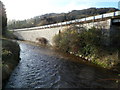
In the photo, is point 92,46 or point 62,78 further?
point 92,46

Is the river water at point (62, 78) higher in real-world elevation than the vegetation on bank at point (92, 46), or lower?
lower

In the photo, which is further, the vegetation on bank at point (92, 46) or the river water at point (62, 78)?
the vegetation on bank at point (92, 46)

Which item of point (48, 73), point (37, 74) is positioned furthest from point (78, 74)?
point (37, 74)

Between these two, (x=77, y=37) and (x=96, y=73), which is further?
(x=77, y=37)

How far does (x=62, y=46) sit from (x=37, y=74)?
12.3m

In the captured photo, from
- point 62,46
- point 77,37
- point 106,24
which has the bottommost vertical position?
point 62,46

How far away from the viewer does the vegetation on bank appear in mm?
15586

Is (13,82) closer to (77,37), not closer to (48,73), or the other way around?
(48,73)

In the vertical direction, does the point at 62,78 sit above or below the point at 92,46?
below

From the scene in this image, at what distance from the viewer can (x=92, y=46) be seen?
59.5 ft

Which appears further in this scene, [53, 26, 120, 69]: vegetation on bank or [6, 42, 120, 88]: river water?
[53, 26, 120, 69]: vegetation on bank

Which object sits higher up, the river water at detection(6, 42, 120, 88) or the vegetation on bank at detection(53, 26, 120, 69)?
the vegetation on bank at detection(53, 26, 120, 69)

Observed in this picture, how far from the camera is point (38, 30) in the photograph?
41.4 meters

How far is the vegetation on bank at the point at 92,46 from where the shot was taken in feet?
51.1
